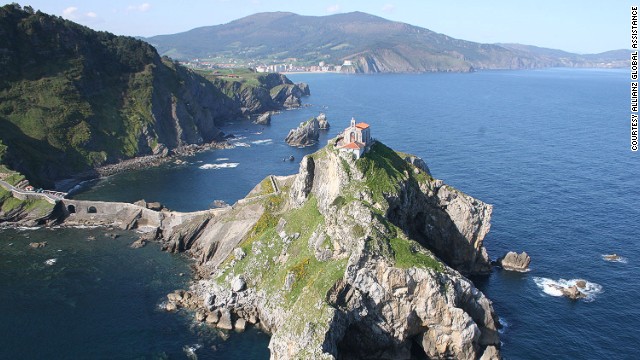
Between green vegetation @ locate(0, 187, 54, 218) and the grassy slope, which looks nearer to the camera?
the grassy slope

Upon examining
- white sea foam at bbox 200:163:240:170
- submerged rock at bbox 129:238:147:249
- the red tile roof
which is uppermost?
the red tile roof

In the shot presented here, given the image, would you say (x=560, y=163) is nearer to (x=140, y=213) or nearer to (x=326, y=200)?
(x=326, y=200)

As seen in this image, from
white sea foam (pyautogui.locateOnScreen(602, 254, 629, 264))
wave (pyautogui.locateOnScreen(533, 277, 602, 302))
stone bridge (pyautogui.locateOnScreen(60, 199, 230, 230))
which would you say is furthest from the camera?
stone bridge (pyautogui.locateOnScreen(60, 199, 230, 230))

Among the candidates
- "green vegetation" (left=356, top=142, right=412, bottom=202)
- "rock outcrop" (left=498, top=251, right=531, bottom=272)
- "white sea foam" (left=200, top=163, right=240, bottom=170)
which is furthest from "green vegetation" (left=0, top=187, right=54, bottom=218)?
"rock outcrop" (left=498, top=251, right=531, bottom=272)

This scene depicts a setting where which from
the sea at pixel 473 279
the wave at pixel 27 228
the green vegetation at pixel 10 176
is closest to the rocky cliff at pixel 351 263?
the sea at pixel 473 279

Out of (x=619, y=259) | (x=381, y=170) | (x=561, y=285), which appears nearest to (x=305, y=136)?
(x=381, y=170)

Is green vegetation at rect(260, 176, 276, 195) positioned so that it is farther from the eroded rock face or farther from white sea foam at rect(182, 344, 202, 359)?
the eroded rock face
